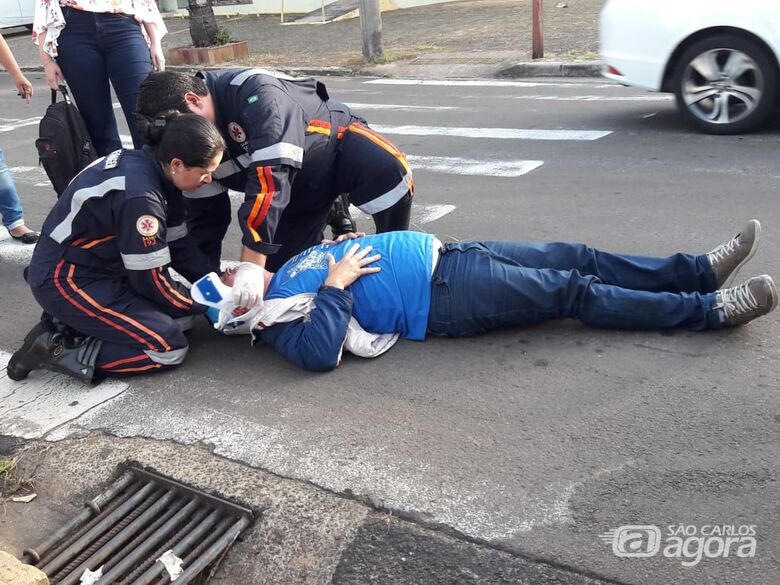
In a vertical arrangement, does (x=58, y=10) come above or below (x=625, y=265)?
above

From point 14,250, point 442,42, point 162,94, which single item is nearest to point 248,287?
point 162,94

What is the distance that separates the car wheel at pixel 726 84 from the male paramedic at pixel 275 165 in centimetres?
344

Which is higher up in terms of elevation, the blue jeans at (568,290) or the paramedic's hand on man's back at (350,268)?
the paramedic's hand on man's back at (350,268)

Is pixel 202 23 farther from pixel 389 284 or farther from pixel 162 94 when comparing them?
pixel 389 284

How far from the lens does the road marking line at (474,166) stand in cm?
619

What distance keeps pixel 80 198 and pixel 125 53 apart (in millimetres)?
1609

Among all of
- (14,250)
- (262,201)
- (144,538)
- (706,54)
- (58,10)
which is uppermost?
(58,10)

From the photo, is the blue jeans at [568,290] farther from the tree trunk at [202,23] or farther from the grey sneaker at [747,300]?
the tree trunk at [202,23]

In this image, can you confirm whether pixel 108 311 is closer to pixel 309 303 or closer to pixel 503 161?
pixel 309 303

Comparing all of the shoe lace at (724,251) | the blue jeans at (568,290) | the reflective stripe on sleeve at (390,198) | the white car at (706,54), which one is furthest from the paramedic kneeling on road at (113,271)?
the white car at (706,54)

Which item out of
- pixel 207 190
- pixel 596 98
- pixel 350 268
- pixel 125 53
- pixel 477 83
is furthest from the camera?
pixel 477 83

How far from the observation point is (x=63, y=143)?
4633mm

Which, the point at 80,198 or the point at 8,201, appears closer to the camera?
the point at 80,198

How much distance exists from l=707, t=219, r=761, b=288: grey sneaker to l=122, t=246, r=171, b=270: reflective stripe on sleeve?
7.47ft
